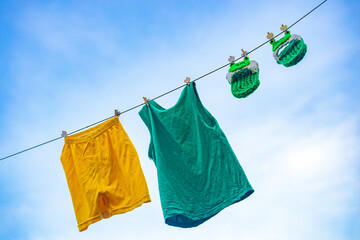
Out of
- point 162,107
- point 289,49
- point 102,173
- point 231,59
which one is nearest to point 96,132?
point 102,173

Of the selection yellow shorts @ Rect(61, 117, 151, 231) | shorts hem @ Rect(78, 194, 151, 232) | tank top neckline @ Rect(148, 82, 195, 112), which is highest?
tank top neckline @ Rect(148, 82, 195, 112)

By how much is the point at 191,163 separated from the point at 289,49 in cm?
115

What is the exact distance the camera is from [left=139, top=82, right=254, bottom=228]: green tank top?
2.53 m

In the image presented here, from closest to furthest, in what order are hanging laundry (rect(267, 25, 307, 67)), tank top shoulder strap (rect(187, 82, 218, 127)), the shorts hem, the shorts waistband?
1. hanging laundry (rect(267, 25, 307, 67))
2. the shorts hem
3. tank top shoulder strap (rect(187, 82, 218, 127))
4. the shorts waistband

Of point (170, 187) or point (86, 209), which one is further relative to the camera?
point (86, 209)

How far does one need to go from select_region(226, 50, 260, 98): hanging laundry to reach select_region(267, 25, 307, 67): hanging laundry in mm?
186

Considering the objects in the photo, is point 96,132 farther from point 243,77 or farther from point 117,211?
point 243,77

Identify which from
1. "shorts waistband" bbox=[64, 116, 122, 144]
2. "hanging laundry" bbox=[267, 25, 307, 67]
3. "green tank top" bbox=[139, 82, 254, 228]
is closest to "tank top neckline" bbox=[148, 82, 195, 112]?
"green tank top" bbox=[139, 82, 254, 228]

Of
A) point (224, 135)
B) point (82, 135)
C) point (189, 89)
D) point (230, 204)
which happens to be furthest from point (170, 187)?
point (82, 135)

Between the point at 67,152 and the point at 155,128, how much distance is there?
86 cm

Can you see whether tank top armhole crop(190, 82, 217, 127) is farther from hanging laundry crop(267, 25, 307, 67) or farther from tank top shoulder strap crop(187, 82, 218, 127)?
hanging laundry crop(267, 25, 307, 67)

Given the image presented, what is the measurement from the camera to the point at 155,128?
282 centimetres

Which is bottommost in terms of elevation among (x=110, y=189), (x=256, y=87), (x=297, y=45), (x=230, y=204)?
(x=230, y=204)

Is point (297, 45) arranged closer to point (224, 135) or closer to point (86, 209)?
point (224, 135)
